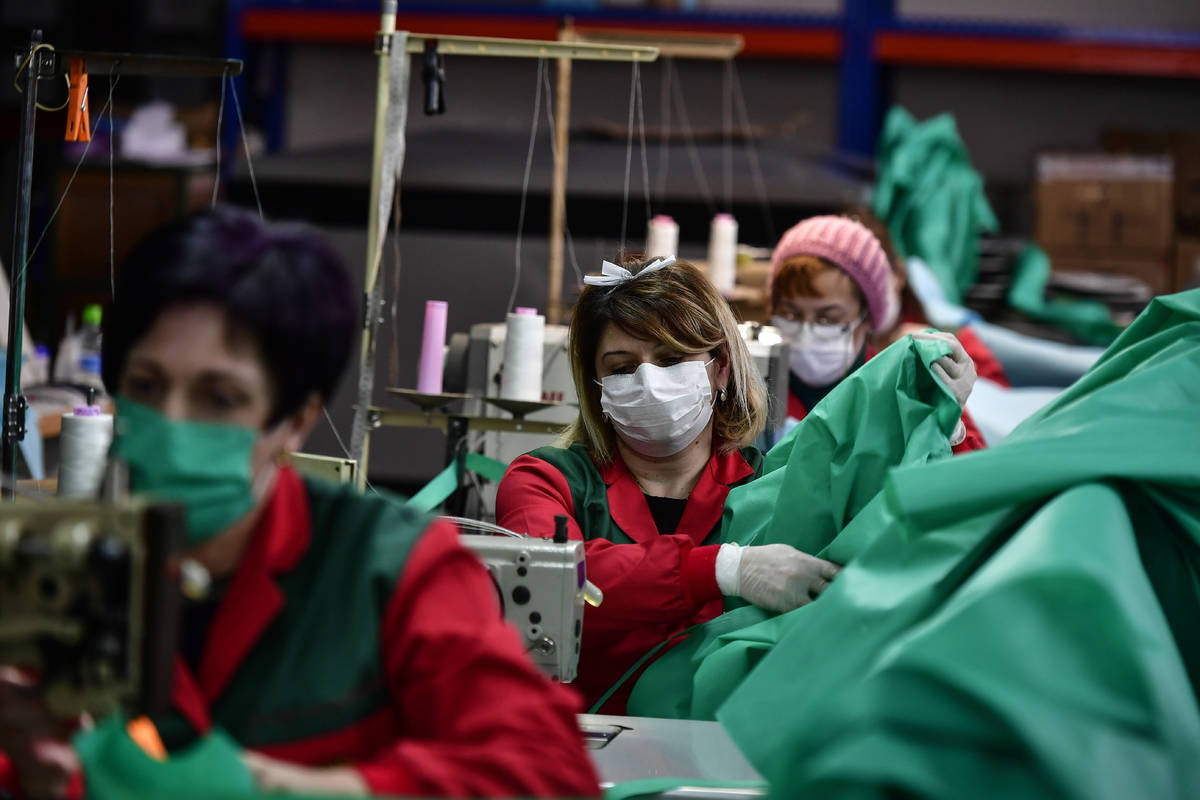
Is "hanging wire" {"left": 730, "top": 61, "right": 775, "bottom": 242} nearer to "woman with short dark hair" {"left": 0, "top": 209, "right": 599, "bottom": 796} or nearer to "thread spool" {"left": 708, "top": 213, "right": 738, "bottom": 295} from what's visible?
"thread spool" {"left": 708, "top": 213, "right": 738, "bottom": 295}

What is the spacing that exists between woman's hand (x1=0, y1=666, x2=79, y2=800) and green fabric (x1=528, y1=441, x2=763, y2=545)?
3.68 ft

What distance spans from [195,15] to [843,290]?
5.23 meters

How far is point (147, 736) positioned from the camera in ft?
3.61

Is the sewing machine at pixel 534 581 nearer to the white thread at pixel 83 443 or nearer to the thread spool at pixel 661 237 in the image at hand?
the white thread at pixel 83 443

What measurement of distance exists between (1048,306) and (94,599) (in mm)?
5746

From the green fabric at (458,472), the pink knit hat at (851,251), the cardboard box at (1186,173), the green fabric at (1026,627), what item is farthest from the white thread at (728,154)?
the green fabric at (1026,627)

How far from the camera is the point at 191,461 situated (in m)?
1.12

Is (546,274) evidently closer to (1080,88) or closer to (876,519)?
(1080,88)

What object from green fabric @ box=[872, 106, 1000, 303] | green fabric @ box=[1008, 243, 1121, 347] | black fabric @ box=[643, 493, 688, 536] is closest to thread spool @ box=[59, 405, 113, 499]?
black fabric @ box=[643, 493, 688, 536]

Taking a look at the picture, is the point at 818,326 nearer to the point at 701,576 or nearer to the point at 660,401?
the point at 660,401

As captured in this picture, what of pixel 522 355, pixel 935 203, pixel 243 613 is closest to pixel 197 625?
pixel 243 613

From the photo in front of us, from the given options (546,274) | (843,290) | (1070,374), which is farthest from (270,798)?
(546,274)

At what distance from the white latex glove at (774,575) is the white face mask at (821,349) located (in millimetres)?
1124

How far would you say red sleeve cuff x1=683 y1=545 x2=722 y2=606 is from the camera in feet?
6.39
